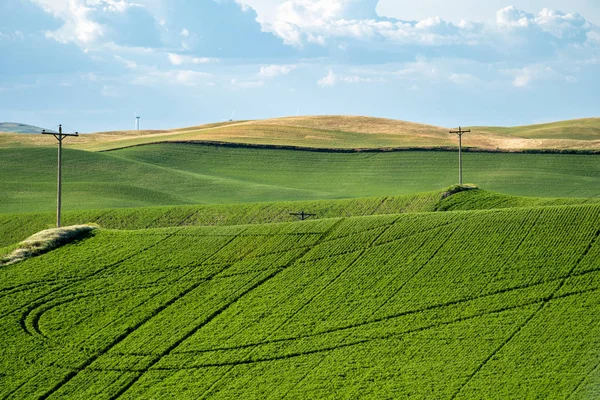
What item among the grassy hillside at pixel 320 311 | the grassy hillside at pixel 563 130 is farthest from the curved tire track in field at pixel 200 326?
the grassy hillside at pixel 563 130

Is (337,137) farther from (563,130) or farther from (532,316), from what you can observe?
(532,316)

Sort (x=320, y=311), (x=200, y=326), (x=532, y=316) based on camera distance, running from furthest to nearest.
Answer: (x=320, y=311), (x=200, y=326), (x=532, y=316)

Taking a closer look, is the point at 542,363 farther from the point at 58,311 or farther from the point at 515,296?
the point at 58,311

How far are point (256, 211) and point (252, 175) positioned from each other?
25690mm

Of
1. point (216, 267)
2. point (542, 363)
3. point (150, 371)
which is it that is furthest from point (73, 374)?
point (542, 363)

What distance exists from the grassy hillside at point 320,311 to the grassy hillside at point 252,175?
23.6m

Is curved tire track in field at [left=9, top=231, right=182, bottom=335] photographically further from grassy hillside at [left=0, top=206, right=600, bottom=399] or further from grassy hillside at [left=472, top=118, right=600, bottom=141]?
grassy hillside at [left=472, top=118, right=600, bottom=141]

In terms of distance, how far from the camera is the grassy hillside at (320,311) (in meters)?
25.6

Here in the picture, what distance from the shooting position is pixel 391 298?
30688mm

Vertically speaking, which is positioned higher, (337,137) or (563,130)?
(563,130)

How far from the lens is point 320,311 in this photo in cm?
3038

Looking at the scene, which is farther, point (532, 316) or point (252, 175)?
point (252, 175)

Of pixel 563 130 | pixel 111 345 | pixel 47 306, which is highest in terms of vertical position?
pixel 563 130

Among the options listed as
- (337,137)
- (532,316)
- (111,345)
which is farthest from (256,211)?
(337,137)
